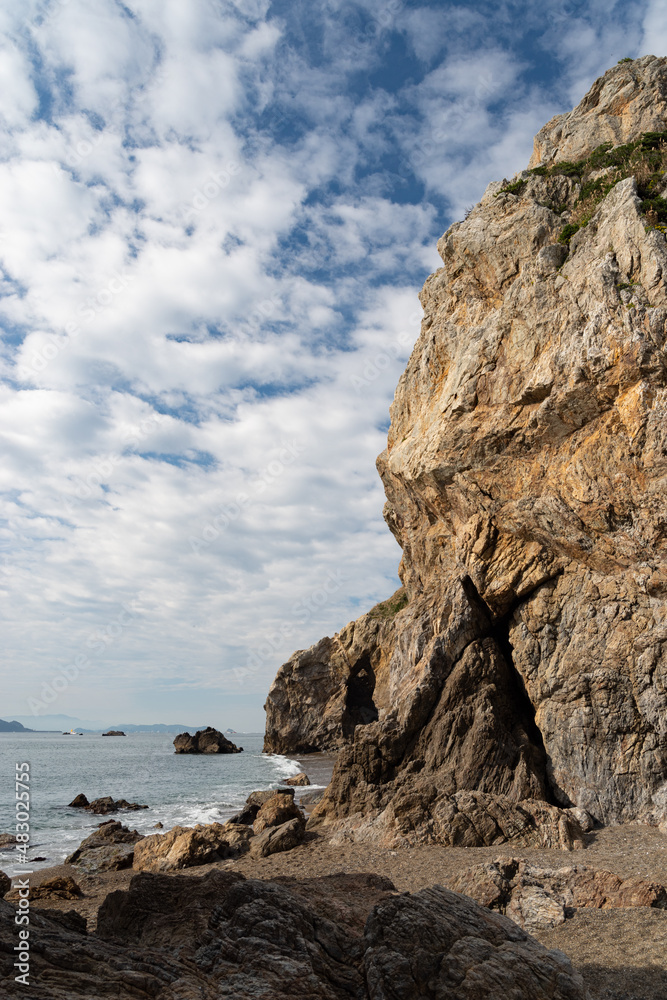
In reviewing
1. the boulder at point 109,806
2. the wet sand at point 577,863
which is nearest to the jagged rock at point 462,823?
the wet sand at point 577,863

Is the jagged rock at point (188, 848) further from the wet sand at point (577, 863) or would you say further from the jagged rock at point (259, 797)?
the jagged rock at point (259, 797)

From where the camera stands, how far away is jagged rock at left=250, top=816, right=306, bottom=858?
1747 centimetres

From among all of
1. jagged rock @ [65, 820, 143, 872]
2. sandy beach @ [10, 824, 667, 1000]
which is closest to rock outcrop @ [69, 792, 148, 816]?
jagged rock @ [65, 820, 143, 872]

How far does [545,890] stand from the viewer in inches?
417

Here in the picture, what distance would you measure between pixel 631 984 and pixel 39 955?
7.41 m

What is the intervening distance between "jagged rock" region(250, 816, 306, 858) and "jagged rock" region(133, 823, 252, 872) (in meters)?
0.69

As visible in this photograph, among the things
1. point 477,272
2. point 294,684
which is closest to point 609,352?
point 477,272

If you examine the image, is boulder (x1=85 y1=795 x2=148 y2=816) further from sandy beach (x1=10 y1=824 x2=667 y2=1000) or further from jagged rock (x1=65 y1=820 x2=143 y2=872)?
sandy beach (x1=10 y1=824 x2=667 y2=1000)

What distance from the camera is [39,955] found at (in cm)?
448

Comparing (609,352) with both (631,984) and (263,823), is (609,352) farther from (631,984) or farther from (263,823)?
(263,823)

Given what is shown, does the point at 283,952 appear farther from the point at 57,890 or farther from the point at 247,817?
the point at 247,817

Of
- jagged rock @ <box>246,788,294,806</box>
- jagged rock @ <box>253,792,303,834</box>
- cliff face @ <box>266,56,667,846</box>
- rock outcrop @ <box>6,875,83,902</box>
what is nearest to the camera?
rock outcrop @ <box>6,875,83,902</box>

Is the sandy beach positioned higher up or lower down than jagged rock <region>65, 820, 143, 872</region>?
higher up

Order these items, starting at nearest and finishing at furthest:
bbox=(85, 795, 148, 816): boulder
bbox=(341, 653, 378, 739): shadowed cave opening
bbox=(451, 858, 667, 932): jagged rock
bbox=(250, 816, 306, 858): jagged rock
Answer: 1. bbox=(451, 858, 667, 932): jagged rock
2. bbox=(250, 816, 306, 858): jagged rock
3. bbox=(85, 795, 148, 816): boulder
4. bbox=(341, 653, 378, 739): shadowed cave opening
